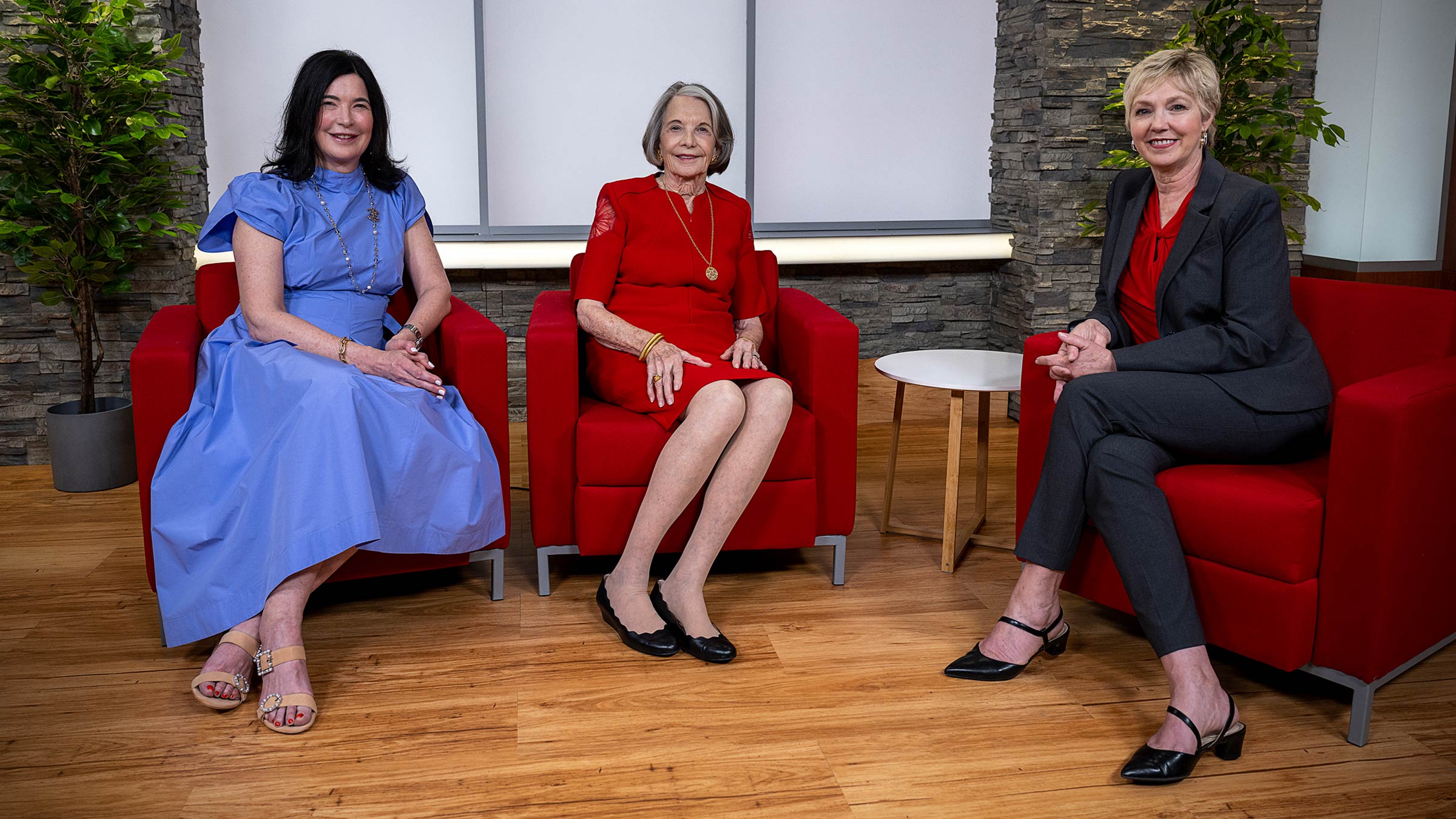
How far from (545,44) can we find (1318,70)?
10.4ft

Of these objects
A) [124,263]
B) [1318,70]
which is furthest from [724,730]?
[1318,70]

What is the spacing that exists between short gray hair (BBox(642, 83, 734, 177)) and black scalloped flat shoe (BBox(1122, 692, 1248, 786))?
5.66 ft

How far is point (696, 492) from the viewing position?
2520 millimetres

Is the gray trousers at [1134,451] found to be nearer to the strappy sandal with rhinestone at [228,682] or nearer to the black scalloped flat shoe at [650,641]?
the black scalloped flat shoe at [650,641]

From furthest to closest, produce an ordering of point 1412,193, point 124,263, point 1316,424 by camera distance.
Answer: point 1412,193 < point 124,263 < point 1316,424

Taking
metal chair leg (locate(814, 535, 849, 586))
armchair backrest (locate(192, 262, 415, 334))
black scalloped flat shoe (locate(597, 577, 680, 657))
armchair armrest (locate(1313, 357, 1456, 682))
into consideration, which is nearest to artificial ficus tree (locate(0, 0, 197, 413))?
armchair backrest (locate(192, 262, 415, 334))

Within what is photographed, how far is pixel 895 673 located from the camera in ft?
7.66

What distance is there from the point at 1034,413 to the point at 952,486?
0.44 m

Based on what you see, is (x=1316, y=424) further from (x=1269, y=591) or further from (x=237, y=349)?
(x=237, y=349)

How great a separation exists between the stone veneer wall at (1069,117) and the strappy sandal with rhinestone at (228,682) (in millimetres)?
3148

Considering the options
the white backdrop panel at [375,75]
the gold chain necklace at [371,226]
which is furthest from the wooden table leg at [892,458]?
the white backdrop panel at [375,75]

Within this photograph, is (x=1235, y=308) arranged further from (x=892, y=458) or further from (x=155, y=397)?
(x=155, y=397)

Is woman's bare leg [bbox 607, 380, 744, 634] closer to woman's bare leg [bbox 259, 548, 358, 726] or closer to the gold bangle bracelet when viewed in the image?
the gold bangle bracelet

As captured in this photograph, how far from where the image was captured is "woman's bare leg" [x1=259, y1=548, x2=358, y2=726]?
208cm
